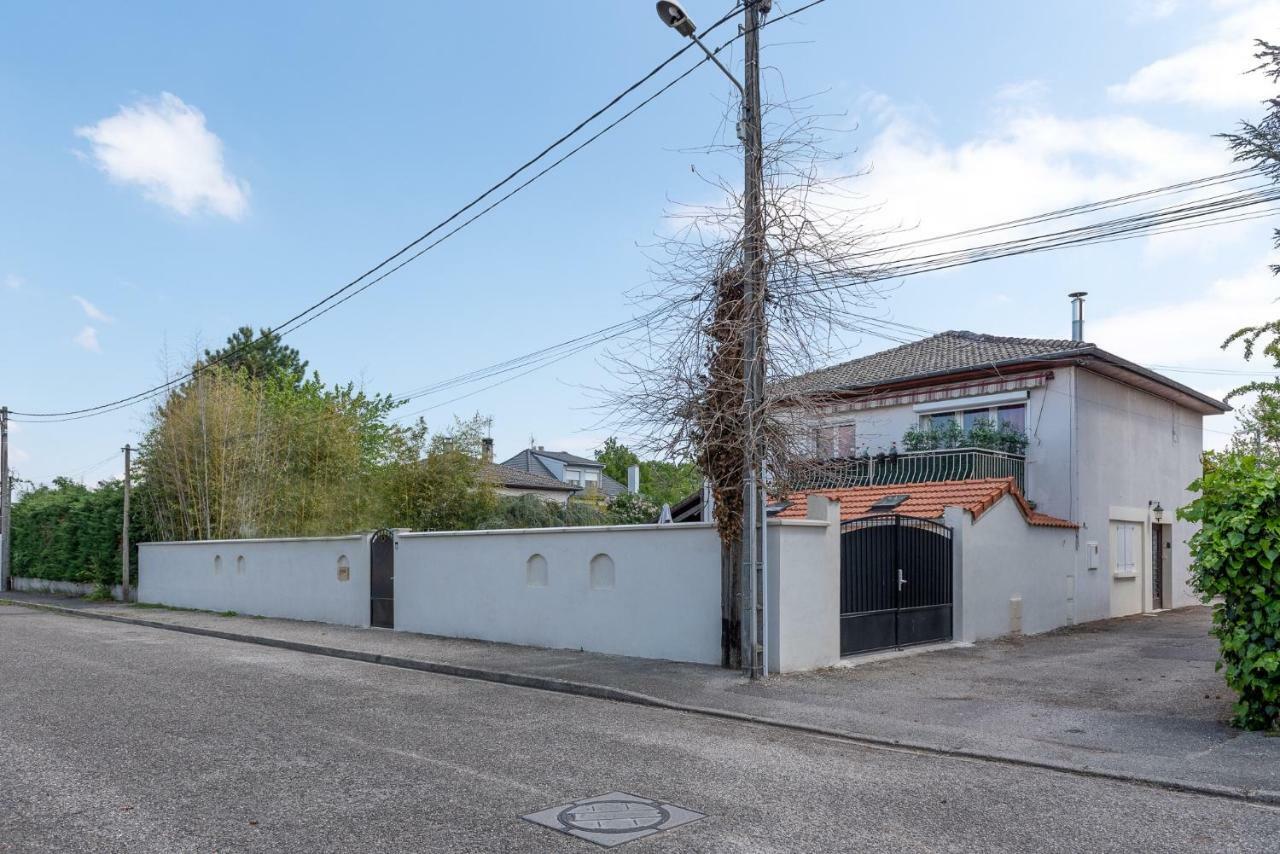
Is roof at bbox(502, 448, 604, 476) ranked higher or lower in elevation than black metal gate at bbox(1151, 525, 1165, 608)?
higher

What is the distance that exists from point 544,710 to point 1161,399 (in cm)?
2001

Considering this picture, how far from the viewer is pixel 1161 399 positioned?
23.5 meters

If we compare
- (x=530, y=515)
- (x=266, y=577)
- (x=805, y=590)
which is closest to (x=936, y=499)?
(x=805, y=590)

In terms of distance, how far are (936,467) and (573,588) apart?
908 centimetres

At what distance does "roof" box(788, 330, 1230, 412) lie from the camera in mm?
19531

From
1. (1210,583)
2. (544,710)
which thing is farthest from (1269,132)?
(544,710)

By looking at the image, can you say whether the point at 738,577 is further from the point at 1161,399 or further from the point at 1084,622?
the point at 1161,399

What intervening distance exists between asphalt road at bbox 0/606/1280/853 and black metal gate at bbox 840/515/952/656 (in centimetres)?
418

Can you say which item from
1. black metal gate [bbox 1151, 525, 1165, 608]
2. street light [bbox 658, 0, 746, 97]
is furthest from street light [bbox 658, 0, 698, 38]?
black metal gate [bbox 1151, 525, 1165, 608]

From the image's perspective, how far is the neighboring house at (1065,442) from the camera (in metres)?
19.3

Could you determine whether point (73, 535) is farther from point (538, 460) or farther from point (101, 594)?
point (538, 460)

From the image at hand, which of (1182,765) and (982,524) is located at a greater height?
(982,524)

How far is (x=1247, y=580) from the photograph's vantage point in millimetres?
7840

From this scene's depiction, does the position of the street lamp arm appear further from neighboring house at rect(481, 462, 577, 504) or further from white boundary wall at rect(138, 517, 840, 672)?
neighboring house at rect(481, 462, 577, 504)
